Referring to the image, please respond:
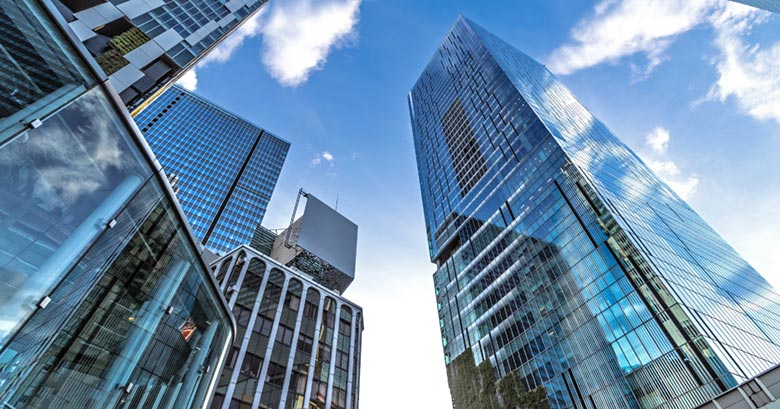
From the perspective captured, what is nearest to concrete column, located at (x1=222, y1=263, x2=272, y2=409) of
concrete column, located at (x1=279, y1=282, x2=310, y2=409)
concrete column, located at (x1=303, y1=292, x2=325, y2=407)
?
concrete column, located at (x1=279, y1=282, x2=310, y2=409)

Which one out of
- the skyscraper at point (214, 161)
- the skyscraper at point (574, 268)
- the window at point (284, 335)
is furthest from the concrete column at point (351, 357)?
the skyscraper at point (214, 161)

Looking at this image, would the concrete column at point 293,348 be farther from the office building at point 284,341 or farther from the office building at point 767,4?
the office building at point 767,4

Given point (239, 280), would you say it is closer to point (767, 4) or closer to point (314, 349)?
point (314, 349)

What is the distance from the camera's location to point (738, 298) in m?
43.1

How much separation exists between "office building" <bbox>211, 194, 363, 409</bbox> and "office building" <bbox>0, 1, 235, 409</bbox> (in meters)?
21.0

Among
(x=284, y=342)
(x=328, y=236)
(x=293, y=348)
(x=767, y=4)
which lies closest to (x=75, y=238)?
(x=284, y=342)

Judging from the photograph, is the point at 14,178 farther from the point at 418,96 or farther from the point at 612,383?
the point at 418,96

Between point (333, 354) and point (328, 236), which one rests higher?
point (328, 236)

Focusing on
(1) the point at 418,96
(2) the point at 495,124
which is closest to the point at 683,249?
(2) the point at 495,124

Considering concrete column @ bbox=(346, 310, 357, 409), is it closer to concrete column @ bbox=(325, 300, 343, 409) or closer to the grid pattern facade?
the grid pattern facade

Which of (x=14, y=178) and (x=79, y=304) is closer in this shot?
(x=14, y=178)

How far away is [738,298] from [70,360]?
60705 millimetres

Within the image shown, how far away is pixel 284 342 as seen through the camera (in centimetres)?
3047

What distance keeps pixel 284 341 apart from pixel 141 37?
108 feet
